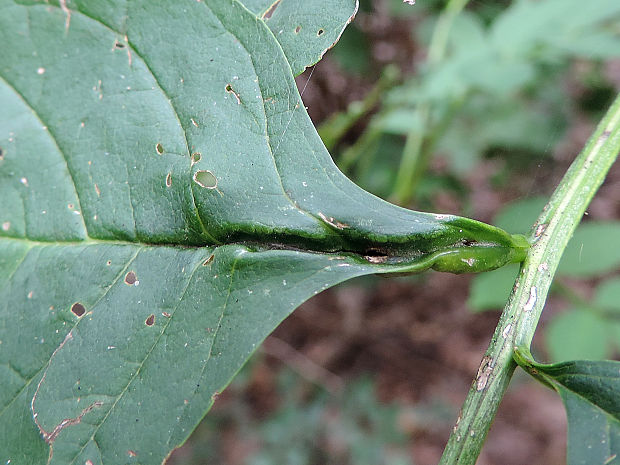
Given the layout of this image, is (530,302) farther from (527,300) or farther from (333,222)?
(333,222)

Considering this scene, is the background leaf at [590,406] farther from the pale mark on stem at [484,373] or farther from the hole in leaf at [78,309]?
the hole in leaf at [78,309]

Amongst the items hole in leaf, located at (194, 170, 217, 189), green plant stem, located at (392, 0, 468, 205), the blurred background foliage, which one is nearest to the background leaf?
hole in leaf, located at (194, 170, 217, 189)

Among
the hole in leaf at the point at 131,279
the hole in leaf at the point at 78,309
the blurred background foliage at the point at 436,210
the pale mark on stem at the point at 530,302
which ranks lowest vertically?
the blurred background foliage at the point at 436,210

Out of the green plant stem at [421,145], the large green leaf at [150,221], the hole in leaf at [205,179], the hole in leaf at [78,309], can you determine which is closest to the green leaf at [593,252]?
the green plant stem at [421,145]

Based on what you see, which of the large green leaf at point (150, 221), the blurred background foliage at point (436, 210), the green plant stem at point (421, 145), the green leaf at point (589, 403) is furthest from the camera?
the green plant stem at point (421, 145)

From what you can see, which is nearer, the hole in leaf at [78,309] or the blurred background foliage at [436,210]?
the hole in leaf at [78,309]

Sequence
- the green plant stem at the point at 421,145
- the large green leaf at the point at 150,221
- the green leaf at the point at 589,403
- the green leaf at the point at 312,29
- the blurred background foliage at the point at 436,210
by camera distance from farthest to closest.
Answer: the green plant stem at the point at 421,145, the blurred background foliage at the point at 436,210, the green leaf at the point at 312,29, the large green leaf at the point at 150,221, the green leaf at the point at 589,403

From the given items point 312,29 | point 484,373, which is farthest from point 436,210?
point 484,373
